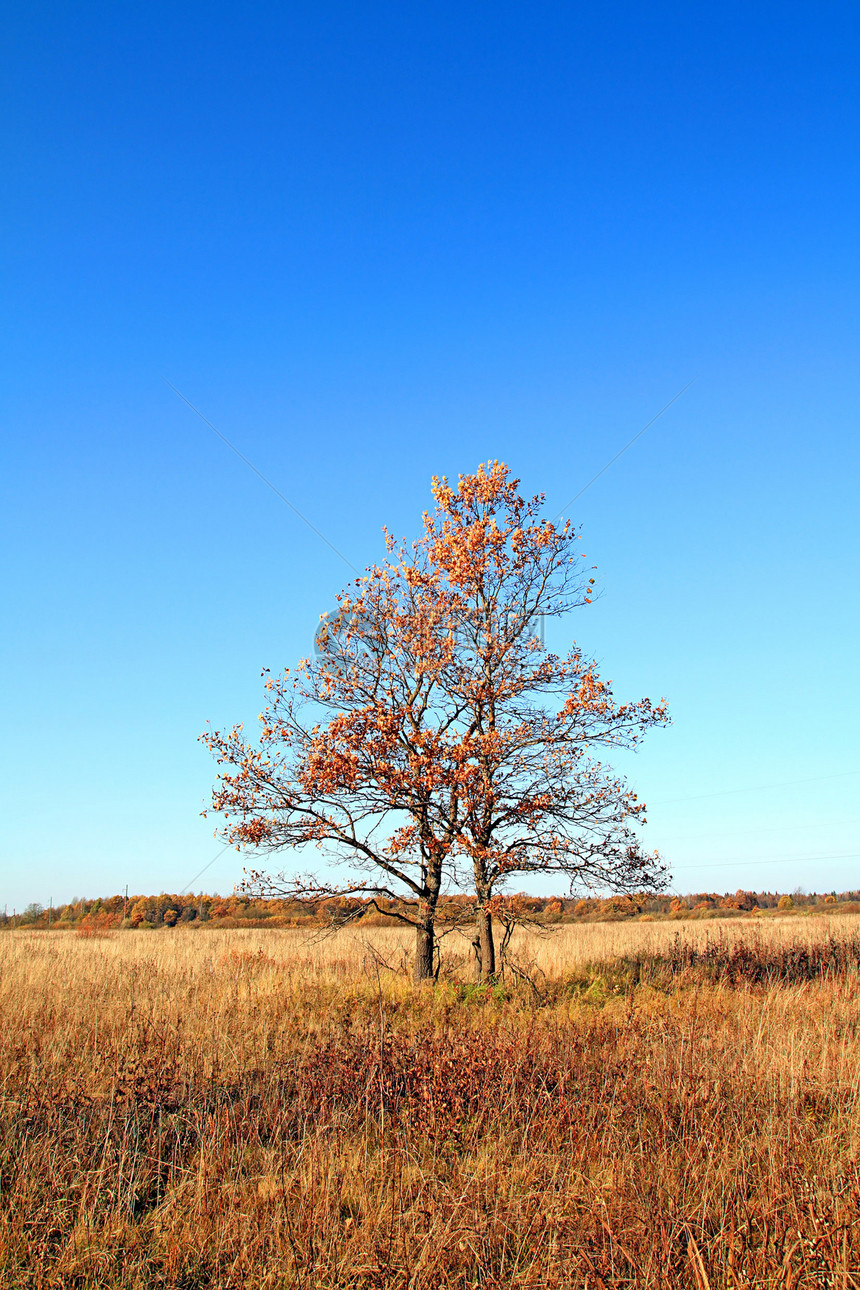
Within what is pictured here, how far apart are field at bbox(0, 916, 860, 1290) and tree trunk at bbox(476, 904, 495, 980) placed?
272cm

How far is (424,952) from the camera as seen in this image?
14.6m

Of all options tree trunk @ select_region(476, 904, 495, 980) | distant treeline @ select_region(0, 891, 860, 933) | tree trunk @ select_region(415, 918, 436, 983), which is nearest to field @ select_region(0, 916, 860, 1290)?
tree trunk @ select_region(476, 904, 495, 980)

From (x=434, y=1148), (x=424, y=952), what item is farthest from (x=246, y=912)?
(x=434, y=1148)

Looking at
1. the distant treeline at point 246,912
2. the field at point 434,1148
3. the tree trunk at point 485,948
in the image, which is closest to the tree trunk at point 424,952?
the tree trunk at point 485,948

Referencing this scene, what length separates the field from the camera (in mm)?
4074

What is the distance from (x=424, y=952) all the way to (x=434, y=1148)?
9.31 meters

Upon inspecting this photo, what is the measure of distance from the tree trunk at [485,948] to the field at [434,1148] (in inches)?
107

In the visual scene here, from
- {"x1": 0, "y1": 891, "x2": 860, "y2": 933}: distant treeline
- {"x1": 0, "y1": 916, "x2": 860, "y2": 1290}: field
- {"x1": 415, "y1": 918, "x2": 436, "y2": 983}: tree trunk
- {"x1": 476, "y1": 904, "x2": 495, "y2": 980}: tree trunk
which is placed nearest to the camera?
{"x1": 0, "y1": 916, "x2": 860, "y2": 1290}: field

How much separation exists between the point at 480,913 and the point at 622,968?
4.26 meters

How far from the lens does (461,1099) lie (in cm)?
634

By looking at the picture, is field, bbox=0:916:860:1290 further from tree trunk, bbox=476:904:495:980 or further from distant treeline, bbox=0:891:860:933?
distant treeline, bbox=0:891:860:933

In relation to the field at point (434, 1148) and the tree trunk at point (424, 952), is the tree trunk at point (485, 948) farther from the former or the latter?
the field at point (434, 1148)

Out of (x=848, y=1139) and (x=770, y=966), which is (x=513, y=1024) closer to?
(x=848, y=1139)

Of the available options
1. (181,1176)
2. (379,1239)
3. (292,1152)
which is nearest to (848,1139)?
(379,1239)
